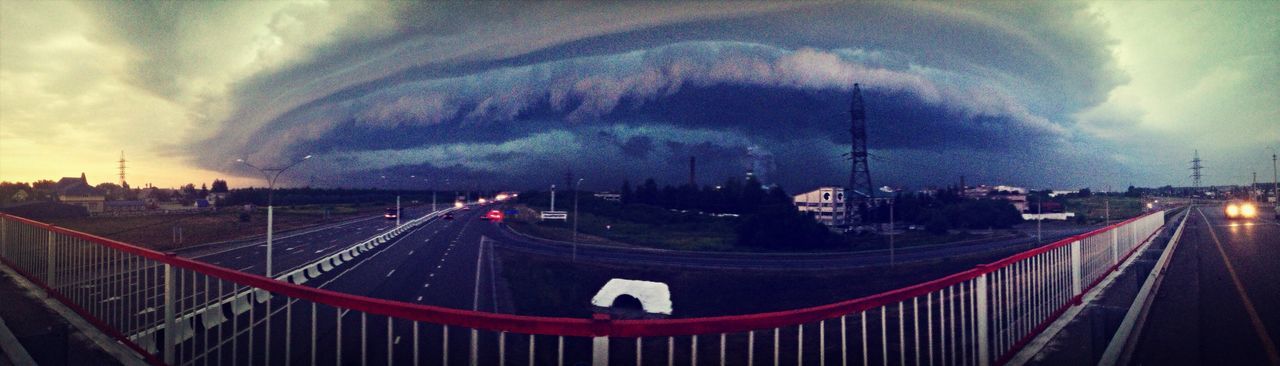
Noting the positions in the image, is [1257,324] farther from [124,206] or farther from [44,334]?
[124,206]

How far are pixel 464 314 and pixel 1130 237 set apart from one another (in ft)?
61.1

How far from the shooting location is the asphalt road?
22.7 feet

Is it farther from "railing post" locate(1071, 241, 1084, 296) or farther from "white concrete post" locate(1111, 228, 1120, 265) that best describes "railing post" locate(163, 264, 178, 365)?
"white concrete post" locate(1111, 228, 1120, 265)

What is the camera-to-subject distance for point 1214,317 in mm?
9016

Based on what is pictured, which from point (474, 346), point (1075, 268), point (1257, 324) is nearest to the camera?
point (474, 346)

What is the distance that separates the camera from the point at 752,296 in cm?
3647

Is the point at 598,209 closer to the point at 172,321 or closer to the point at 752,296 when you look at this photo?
the point at 752,296

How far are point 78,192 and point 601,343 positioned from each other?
359 ft

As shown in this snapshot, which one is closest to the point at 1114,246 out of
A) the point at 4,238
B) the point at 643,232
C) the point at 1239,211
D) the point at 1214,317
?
the point at 1214,317

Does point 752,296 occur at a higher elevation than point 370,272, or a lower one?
lower

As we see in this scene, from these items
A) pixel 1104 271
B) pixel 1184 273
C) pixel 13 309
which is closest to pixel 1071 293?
pixel 1104 271

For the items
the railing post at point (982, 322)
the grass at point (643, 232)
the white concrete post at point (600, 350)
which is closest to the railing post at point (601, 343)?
the white concrete post at point (600, 350)

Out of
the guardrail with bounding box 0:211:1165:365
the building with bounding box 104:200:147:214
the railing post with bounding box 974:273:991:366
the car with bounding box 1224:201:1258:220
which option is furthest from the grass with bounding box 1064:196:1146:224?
the building with bounding box 104:200:147:214

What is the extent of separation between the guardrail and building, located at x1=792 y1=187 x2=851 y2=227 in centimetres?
5824
